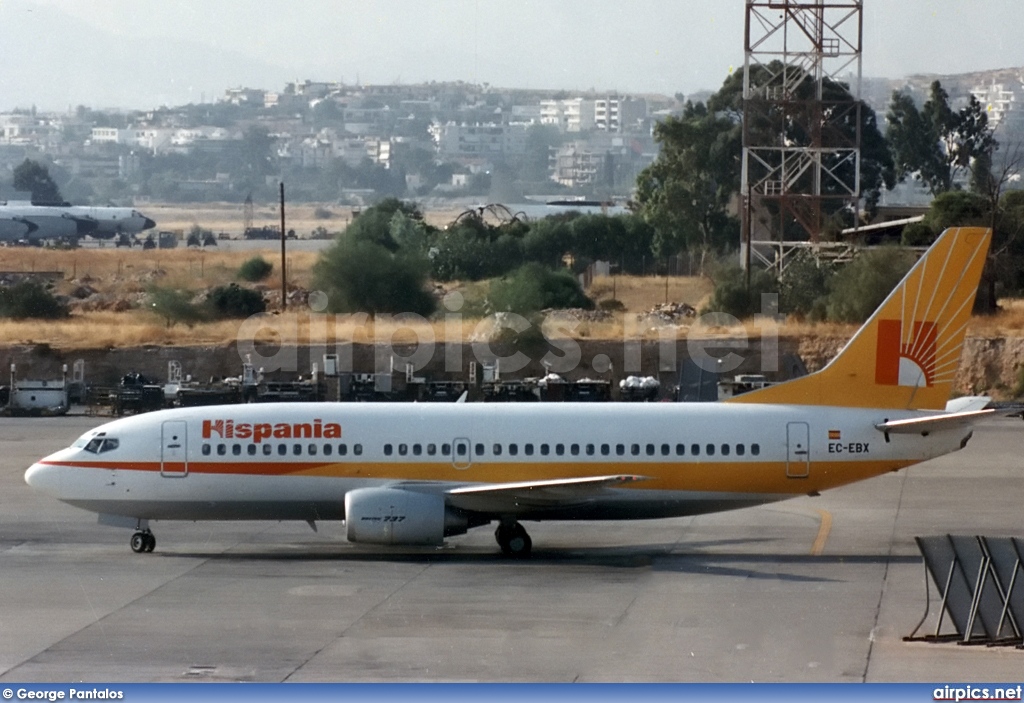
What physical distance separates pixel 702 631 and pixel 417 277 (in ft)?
192

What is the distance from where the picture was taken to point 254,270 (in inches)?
3935

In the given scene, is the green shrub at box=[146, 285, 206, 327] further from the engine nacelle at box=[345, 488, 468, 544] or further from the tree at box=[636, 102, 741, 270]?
the tree at box=[636, 102, 741, 270]

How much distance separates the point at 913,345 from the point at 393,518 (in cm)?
1107

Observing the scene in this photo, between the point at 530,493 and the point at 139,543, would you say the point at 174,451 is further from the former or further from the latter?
the point at 530,493

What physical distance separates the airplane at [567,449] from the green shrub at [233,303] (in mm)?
48652

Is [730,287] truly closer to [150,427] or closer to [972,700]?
[150,427]

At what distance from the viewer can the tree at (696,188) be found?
116250mm

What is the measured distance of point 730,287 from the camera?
3029 inches

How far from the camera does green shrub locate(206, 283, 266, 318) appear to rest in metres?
78.3

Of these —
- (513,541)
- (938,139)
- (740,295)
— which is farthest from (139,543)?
(938,139)

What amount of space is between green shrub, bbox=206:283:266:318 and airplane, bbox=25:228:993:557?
160 ft

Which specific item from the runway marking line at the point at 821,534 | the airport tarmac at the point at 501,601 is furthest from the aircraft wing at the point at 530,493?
the runway marking line at the point at 821,534

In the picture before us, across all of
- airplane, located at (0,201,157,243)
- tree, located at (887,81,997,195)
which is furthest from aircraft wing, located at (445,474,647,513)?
airplane, located at (0,201,157,243)

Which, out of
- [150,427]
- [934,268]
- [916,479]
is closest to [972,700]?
[934,268]
